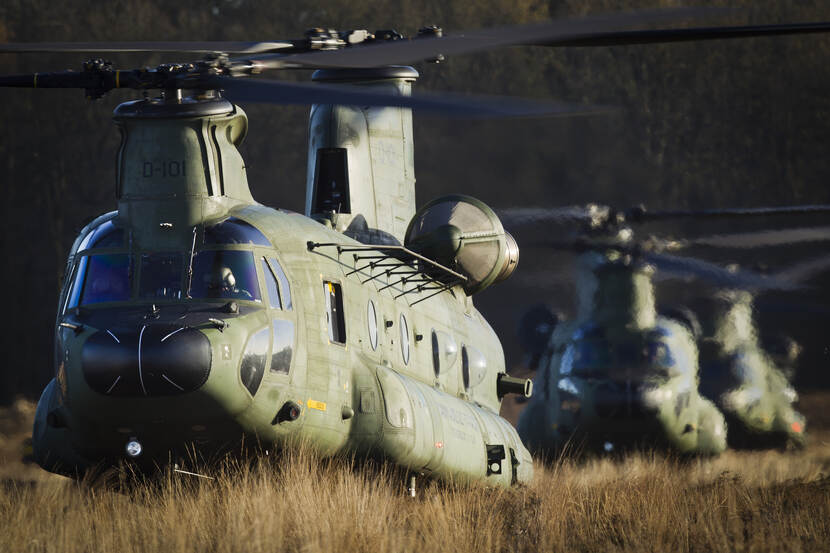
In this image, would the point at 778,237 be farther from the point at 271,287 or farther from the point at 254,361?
the point at 254,361

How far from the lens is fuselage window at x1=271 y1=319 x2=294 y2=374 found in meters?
10.1

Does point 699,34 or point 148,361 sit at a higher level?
point 699,34

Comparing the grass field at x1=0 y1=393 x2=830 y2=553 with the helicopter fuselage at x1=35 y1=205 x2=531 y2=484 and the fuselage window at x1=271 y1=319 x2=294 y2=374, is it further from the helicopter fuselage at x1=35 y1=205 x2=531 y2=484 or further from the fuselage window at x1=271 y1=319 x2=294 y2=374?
the fuselage window at x1=271 y1=319 x2=294 y2=374

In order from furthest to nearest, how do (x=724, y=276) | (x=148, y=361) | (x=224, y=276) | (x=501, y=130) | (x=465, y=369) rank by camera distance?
(x=501, y=130), (x=724, y=276), (x=465, y=369), (x=224, y=276), (x=148, y=361)

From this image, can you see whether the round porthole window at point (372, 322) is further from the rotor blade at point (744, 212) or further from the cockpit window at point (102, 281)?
the rotor blade at point (744, 212)

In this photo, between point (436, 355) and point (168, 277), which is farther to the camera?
point (436, 355)

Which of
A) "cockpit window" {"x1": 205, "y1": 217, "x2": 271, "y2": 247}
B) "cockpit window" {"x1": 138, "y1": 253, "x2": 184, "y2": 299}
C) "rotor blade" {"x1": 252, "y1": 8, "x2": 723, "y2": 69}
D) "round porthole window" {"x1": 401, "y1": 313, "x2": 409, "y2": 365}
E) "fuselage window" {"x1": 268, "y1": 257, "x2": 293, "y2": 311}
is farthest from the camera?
"round porthole window" {"x1": 401, "y1": 313, "x2": 409, "y2": 365}

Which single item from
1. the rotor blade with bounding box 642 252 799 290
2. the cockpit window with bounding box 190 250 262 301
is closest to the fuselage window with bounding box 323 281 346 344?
the cockpit window with bounding box 190 250 262 301

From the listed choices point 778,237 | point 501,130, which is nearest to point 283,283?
point 778,237

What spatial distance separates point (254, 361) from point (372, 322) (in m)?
2.16

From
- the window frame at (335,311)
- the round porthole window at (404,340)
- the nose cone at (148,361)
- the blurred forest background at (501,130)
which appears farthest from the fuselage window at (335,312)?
the blurred forest background at (501,130)

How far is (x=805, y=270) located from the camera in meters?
19.8

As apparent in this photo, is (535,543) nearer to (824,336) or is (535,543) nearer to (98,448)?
(98,448)

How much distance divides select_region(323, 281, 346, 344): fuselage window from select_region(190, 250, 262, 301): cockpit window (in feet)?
3.30
